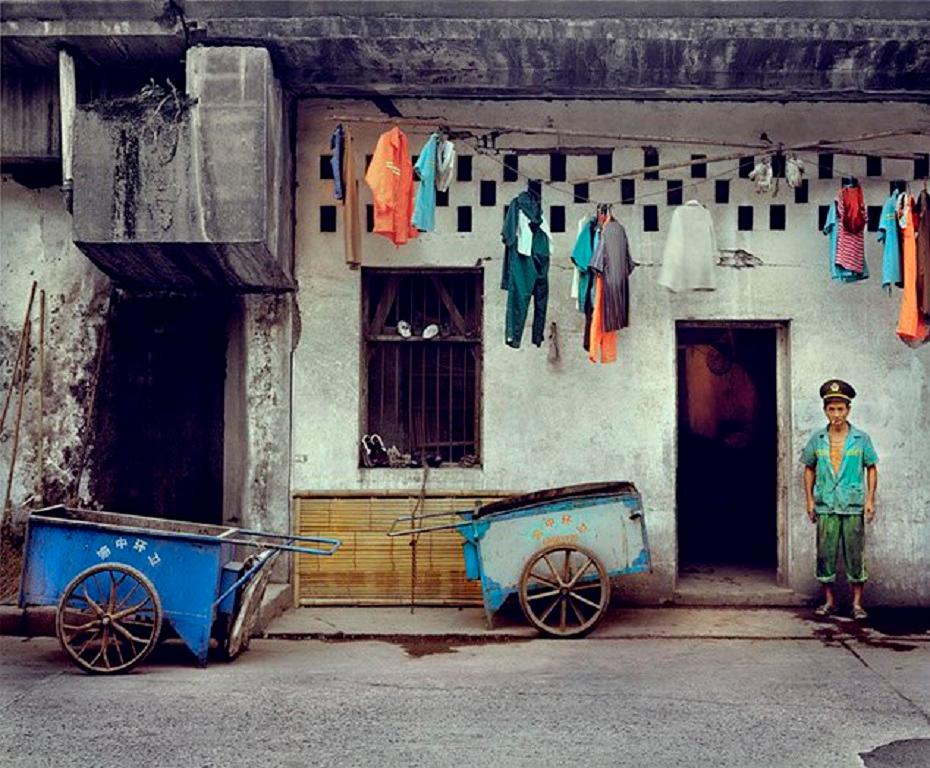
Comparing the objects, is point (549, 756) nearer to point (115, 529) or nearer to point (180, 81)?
point (115, 529)

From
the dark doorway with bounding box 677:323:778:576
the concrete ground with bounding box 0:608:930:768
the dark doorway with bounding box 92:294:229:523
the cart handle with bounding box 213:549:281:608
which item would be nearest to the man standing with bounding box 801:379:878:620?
the concrete ground with bounding box 0:608:930:768

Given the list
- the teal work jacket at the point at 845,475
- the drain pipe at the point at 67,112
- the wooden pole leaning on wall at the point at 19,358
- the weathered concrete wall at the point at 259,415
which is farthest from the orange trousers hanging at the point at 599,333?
the wooden pole leaning on wall at the point at 19,358

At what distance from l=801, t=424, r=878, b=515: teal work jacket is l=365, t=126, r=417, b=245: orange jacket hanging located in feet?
13.6

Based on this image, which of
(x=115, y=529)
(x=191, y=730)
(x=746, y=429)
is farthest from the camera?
(x=746, y=429)

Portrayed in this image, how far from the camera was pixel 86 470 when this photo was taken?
1021 cm

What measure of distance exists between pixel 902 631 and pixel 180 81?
7927 millimetres

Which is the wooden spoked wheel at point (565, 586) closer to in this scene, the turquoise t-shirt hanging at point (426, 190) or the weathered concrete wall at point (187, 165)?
the turquoise t-shirt hanging at point (426, 190)

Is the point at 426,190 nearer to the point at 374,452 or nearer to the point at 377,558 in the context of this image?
the point at 374,452

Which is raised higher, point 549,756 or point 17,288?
point 17,288

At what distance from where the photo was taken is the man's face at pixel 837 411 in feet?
31.2

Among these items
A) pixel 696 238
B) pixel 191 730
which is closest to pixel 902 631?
pixel 696 238

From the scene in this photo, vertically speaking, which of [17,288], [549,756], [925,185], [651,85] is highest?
[651,85]

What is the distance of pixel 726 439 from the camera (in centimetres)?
1434

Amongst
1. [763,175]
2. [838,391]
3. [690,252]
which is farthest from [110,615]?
[763,175]
